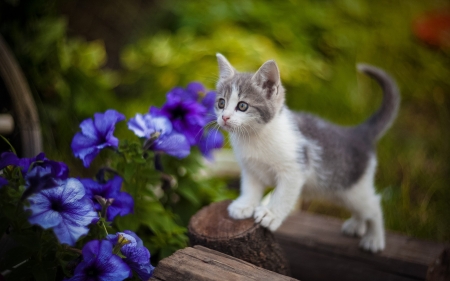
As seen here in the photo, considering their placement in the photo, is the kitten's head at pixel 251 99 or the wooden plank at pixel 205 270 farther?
the kitten's head at pixel 251 99

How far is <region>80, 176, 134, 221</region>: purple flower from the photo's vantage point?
67.4 inches

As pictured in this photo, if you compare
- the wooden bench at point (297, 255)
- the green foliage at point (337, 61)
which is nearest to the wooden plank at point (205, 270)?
the wooden bench at point (297, 255)

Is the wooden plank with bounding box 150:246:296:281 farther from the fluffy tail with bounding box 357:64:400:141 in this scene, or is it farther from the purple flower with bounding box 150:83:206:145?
the fluffy tail with bounding box 357:64:400:141

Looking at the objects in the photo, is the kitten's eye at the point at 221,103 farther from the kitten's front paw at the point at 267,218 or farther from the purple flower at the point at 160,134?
the kitten's front paw at the point at 267,218

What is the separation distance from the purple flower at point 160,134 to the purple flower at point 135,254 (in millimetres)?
483

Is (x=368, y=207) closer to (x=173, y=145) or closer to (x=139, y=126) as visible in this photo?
(x=173, y=145)

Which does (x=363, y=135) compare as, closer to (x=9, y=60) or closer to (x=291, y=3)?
(x=9, y=60)

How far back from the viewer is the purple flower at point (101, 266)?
145cm

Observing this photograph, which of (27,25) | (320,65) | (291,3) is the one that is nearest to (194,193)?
(27,25)

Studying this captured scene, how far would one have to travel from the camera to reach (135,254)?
1.54 meters

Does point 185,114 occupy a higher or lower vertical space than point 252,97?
lower

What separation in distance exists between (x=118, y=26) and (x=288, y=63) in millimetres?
2067

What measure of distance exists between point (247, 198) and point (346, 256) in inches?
26.0

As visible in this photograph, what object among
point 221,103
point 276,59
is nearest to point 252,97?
point 221,103
